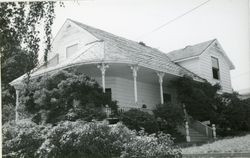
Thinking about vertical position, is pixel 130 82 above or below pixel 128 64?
below

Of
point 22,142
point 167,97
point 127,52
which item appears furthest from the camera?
point 167,97

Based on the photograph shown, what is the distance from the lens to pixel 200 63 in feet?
71.8

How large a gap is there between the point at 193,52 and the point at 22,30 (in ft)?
49.8

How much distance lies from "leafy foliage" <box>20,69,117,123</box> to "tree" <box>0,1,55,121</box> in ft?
17.7

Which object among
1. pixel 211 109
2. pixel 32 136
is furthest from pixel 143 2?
pixel 211 109

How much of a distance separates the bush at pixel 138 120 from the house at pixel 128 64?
2.76 feet

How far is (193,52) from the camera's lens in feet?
73.7

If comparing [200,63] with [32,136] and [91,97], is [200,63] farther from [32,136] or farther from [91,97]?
[32,136]

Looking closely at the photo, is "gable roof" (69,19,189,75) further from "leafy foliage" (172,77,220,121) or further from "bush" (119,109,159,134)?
"bush" (119,109,159,134)

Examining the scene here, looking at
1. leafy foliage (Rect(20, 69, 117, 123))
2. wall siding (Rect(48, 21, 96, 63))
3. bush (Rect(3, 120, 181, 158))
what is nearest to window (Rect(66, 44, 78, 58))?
wall siding (Rect(48, 21, 96, 63))

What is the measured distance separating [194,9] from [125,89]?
8.04 m

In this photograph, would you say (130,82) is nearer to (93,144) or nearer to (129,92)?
(129,92)

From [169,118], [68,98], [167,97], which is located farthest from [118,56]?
[167,97]

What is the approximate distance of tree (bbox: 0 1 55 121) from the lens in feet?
28.0
